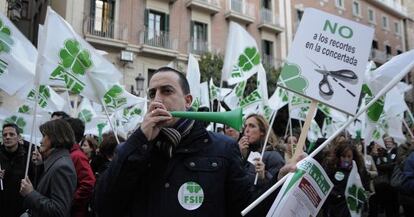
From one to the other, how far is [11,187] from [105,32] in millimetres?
13841

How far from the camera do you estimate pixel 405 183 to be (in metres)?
4.00

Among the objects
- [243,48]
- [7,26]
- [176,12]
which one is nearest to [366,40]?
[7,26]

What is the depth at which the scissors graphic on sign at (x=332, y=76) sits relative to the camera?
7.80 ft

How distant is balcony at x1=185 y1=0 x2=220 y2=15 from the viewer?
20516 millimetres

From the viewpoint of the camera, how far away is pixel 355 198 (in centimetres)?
432

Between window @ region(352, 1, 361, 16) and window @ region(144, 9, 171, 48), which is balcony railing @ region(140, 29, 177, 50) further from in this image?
window @ region(352, 1, 361, 16)

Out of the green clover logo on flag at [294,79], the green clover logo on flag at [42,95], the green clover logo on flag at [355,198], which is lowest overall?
the green clover logo on flag at [355,198]

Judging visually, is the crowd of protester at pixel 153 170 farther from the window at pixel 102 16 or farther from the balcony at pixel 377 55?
the balcony at pixel 377 55

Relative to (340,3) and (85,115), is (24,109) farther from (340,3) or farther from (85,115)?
(340,3)

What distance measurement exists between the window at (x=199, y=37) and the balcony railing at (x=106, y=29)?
376 cm

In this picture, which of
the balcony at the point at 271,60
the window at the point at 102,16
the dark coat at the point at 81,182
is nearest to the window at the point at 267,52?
the balcony at the point at 271,60

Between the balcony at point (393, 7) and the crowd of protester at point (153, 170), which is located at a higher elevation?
the balcony at point (393, 7)

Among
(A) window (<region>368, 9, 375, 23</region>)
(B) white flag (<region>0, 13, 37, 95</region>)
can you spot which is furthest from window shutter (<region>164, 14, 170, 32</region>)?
(A) window (<region>368, 9, 375, 23</region>)

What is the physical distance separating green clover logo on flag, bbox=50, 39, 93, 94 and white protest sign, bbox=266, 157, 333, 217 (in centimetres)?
431
